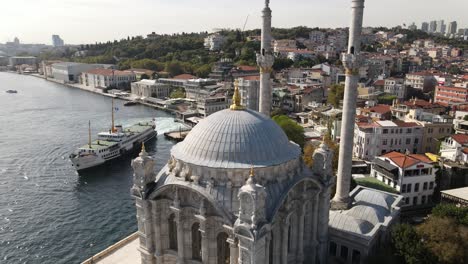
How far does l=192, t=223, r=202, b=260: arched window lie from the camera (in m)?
17.1

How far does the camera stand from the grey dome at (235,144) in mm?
16422

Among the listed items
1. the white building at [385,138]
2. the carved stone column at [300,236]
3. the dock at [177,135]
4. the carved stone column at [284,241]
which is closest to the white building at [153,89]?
the dock at [177,135]

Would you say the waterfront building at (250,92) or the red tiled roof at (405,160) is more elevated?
the waterfront building at (250,92)

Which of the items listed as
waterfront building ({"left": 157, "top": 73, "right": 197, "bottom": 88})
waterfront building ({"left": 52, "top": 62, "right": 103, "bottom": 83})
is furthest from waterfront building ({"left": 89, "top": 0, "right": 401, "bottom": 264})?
waterfront building ({"left": 52, "top": 62, "right": 103, "bottom": 83})

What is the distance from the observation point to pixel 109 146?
A: 50938mm

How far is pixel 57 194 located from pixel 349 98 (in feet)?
102

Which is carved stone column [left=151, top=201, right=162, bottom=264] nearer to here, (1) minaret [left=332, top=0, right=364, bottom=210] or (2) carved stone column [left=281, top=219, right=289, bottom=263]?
(2) carved stone column [left=281, top=219, right=289, bottom=263]

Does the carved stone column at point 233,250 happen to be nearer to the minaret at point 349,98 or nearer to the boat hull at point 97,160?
the minaret at point 349,98

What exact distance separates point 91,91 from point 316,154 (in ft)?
369

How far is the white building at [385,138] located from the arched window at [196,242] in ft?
99.7

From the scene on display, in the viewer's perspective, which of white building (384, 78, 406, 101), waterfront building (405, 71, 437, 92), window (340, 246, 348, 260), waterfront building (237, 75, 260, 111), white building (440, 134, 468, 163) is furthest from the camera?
waterfront building (405, 71, 437, 92)

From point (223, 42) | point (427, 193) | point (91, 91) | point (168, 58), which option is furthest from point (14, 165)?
point (223, 42)

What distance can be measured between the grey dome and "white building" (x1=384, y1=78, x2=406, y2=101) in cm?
6607

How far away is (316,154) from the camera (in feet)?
64.1
